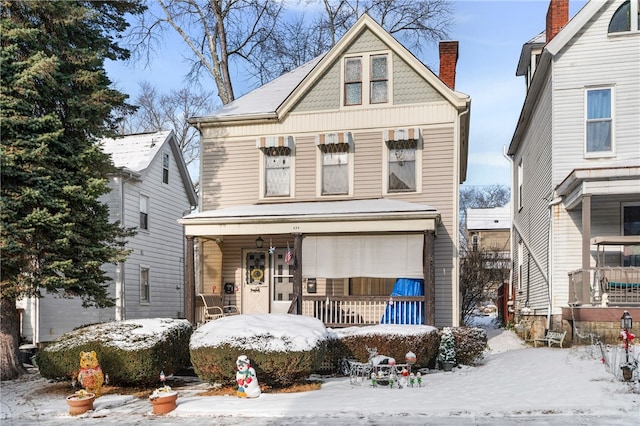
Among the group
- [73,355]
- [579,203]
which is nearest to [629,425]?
[579,203]

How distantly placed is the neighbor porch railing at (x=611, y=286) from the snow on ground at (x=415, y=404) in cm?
250

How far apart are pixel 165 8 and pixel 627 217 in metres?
19.7

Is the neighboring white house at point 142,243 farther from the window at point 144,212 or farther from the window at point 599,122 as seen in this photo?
the window at point 599,122

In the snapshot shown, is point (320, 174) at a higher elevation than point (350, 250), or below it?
higher

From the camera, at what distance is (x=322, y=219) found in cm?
1335

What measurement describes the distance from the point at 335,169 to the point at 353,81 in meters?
→ 2.52

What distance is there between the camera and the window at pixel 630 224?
1434 cm

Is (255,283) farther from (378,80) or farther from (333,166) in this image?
(378,80)

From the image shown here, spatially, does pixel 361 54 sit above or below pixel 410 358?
above

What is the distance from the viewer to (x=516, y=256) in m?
23.2

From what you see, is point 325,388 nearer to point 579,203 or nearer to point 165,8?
point 579,203

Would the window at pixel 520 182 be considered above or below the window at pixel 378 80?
below

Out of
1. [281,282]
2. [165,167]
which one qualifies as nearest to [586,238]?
[281,282]

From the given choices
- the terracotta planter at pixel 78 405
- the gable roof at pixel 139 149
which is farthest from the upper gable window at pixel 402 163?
the gable roof at pixel 139 149
